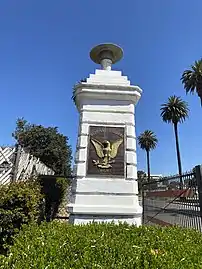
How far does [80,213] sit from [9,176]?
3.42 m

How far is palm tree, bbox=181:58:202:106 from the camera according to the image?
32.7 m

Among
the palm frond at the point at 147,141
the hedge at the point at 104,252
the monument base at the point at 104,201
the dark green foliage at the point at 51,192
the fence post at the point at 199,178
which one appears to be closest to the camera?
the hedge at the point at 104,252

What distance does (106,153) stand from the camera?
19.9 ft

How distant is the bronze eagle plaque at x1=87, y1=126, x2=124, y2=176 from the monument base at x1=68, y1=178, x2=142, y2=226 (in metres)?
0.25

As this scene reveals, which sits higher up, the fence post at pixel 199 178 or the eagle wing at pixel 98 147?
the eagle wing at pixel 98 147

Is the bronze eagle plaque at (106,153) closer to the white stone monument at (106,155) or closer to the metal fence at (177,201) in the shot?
the white stone monument at (106,155)

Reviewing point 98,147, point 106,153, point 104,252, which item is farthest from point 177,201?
point 104,252

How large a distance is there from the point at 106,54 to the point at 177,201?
4.72 m

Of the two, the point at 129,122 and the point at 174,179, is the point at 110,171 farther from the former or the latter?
the point at 174,179

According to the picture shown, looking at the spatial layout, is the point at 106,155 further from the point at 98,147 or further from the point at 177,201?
the point at 177,201

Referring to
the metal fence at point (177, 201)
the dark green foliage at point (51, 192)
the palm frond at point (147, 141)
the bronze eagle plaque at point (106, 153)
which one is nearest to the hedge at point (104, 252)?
the metal fence at point (177, 201)

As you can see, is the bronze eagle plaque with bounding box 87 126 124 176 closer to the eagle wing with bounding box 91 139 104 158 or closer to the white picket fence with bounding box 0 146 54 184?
the eagle wing with bounding box 91 139 104 158

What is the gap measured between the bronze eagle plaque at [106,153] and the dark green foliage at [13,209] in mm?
1556

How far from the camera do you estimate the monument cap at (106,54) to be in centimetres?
729
